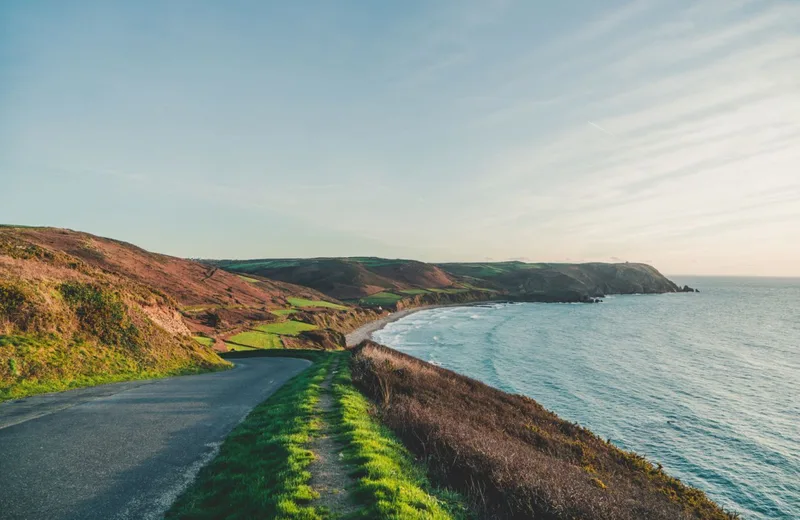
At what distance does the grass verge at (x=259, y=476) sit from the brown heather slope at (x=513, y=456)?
12.1 ft

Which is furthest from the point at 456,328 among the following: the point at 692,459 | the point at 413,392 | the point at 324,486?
the point at 324,486

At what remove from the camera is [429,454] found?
1196cm

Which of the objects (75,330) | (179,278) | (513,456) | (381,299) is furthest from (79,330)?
(381,299)

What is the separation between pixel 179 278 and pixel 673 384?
91.0 meters

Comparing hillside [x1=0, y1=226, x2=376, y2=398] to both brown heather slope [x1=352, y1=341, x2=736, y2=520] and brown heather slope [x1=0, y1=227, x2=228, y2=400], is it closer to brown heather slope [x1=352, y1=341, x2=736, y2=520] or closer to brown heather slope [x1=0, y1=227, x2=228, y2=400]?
brown heather slope [x1=0, y1=227, x2=228, y2=400]

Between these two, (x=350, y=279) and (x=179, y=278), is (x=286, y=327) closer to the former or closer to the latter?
(x=179, y=278)

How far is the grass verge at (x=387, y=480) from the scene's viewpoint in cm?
778

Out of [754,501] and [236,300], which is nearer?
[754,501]

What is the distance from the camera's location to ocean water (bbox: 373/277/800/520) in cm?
2512

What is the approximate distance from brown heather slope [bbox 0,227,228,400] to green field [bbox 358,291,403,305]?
9941cm

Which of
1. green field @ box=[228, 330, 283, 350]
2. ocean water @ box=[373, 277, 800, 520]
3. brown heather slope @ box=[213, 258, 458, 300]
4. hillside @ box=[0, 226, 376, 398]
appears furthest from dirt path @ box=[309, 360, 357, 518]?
brown heather slope @ box=[213, 258, 458, 300]

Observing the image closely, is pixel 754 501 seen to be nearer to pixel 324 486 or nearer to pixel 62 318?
pixel 324 486

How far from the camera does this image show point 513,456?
12.4 meters

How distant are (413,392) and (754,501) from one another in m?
19.8
